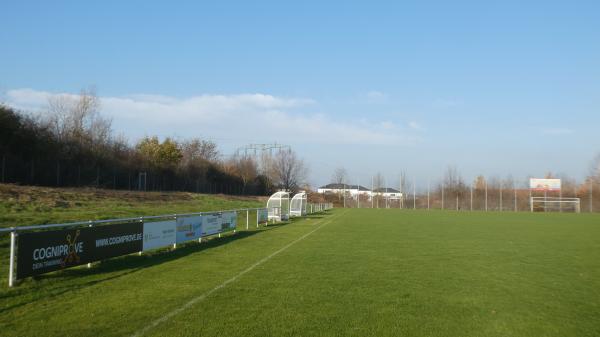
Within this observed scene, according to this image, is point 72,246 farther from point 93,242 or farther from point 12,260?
point 12,260

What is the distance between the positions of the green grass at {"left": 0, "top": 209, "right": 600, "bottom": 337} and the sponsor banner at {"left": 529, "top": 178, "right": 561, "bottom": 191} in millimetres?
68729

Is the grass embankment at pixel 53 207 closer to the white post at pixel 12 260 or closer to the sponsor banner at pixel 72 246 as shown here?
the sponsor banner at pixel 72 246

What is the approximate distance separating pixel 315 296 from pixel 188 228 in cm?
919

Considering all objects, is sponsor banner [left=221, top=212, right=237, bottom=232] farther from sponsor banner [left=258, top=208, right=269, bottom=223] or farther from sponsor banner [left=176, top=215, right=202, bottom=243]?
sponsor banner [left=258, top=208, right=269, bottom=223]

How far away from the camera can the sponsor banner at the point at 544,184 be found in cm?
7569

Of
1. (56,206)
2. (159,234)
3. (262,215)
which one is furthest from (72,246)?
(262,215)

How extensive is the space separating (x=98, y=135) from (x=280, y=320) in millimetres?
47176

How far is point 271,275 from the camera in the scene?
35.0 feet

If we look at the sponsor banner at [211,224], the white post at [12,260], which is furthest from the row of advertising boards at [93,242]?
the sponsor banner at [211,224]

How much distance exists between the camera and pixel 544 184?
76.7 m

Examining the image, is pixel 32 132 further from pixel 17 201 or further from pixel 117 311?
pixel 117 311

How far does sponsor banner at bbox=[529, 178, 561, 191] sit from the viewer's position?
248 ft

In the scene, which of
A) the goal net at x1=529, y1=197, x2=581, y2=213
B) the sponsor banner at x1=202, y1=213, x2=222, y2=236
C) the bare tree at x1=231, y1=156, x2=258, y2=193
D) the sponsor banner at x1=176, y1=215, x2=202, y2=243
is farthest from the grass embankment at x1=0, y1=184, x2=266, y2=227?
the goal net at x1=529, y1=197, x2=581, y2=213

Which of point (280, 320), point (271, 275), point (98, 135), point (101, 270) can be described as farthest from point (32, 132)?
point (280, 320)
